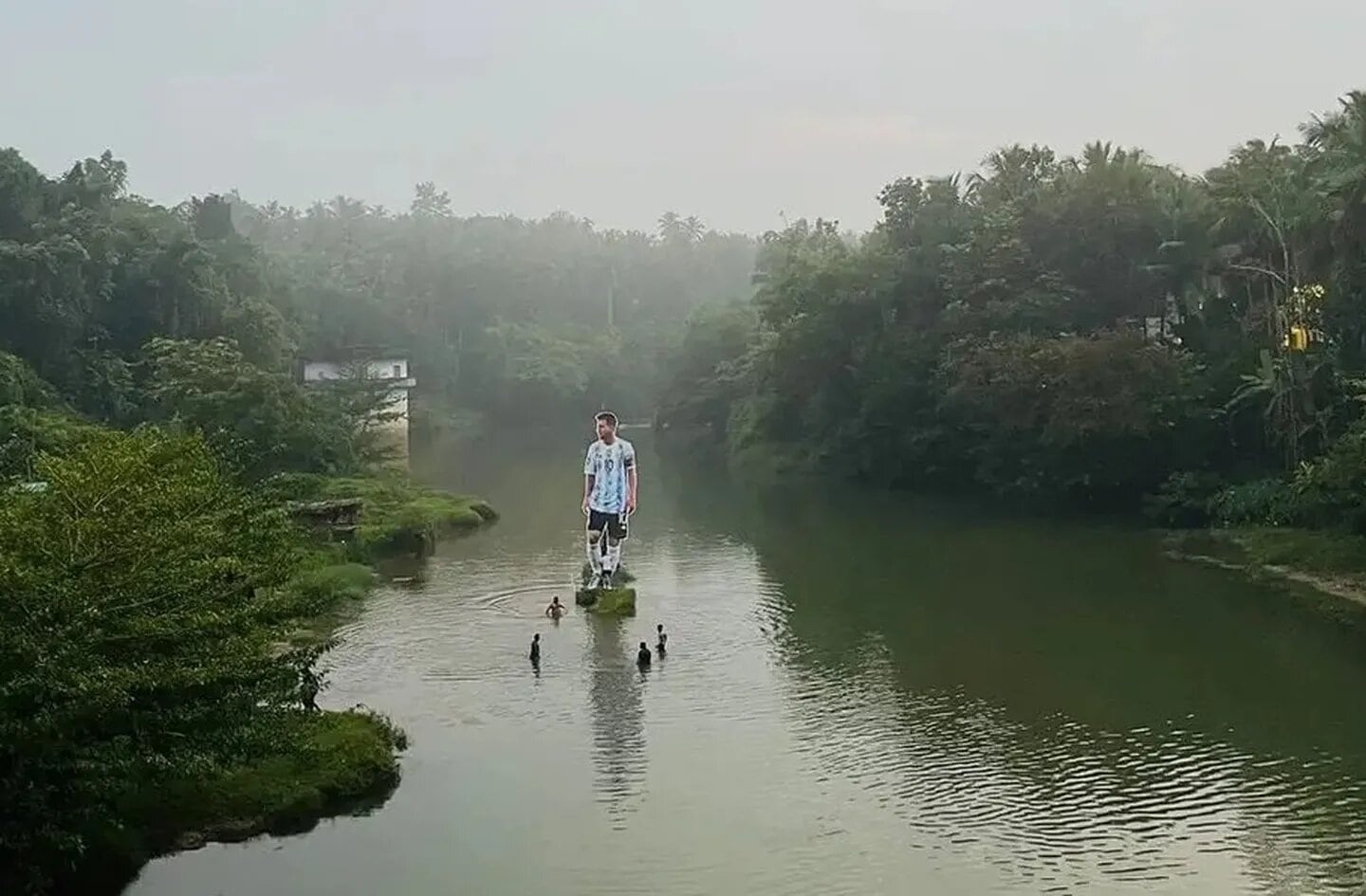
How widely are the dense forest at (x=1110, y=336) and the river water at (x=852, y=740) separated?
651 cm

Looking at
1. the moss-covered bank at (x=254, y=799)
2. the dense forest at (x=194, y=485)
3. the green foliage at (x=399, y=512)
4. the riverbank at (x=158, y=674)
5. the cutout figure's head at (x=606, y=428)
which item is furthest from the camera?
the green foliage at (x=399, y=512)

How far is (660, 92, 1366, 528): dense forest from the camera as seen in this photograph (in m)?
32.0

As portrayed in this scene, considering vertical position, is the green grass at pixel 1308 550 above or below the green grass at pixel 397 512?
below

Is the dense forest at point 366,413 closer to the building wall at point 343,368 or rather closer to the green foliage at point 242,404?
the green foliage at point 242,404

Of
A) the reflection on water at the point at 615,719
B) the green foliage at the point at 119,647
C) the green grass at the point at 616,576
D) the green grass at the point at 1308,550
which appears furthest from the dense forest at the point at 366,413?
the green grass at the point at 616,576

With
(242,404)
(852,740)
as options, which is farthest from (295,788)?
(242,404)

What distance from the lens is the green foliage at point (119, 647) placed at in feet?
33.3

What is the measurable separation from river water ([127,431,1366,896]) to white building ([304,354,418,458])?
21.7m

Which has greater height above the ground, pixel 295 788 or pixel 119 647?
pixel 119 647

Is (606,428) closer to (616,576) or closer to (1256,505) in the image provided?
(616,576)

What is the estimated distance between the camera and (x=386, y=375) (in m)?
63.1

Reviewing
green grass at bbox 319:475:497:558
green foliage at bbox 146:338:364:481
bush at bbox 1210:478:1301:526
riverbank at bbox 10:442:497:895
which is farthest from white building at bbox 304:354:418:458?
riverbank at bbox 10:442:497:895

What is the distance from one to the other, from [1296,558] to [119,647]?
2266 centimetres

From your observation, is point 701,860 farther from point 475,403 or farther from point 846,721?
point 475,403
